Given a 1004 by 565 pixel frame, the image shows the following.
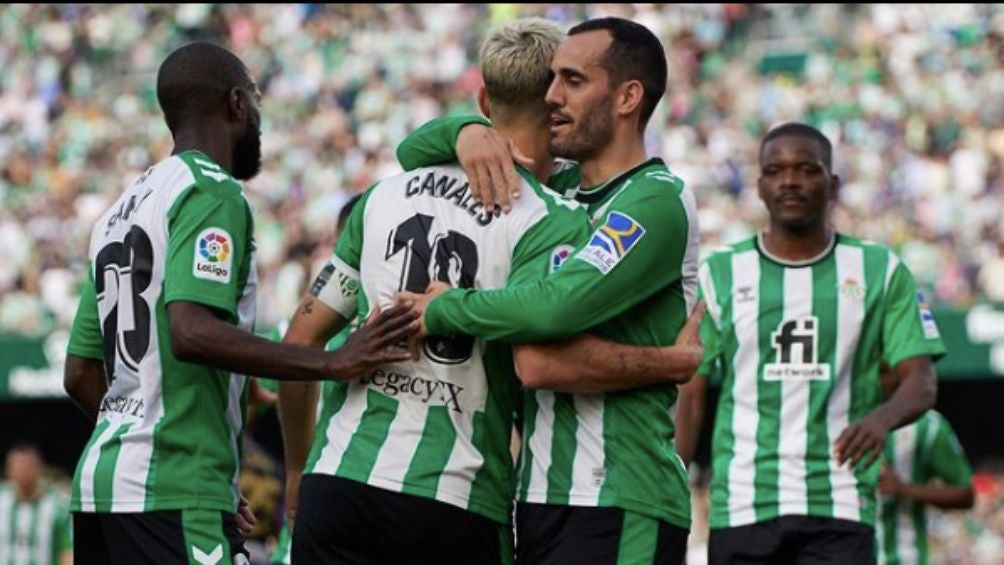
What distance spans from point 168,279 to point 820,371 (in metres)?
3.44

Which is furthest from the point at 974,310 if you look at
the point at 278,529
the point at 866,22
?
the point at 866,22

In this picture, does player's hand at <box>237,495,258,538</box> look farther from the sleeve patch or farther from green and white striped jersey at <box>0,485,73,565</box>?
green and white striped jersey at <box>0,485,73,565</box>

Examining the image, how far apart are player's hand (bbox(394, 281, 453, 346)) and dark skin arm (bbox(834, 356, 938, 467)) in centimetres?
276

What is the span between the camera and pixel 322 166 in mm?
23828

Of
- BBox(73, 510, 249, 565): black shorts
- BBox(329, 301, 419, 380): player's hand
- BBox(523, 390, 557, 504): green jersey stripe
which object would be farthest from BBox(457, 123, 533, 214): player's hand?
BBox(73, 510, 249, 565): black shorts

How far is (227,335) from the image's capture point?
5070 mm

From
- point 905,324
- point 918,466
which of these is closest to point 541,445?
point 905,324

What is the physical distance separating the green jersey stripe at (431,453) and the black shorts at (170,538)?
1.83 feet

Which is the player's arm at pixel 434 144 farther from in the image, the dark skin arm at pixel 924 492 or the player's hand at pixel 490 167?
the dark skin arm at pixel 924 492

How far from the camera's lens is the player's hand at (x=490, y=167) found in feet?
16.8

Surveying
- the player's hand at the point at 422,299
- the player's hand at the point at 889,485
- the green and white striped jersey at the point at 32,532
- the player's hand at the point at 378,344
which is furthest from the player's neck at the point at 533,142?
the green and white striped jersey at the point at 32,532

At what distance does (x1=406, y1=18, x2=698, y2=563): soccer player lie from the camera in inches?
197

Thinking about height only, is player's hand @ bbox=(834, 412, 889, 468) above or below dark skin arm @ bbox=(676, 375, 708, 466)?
below

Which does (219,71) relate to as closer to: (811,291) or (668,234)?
(668,234)
